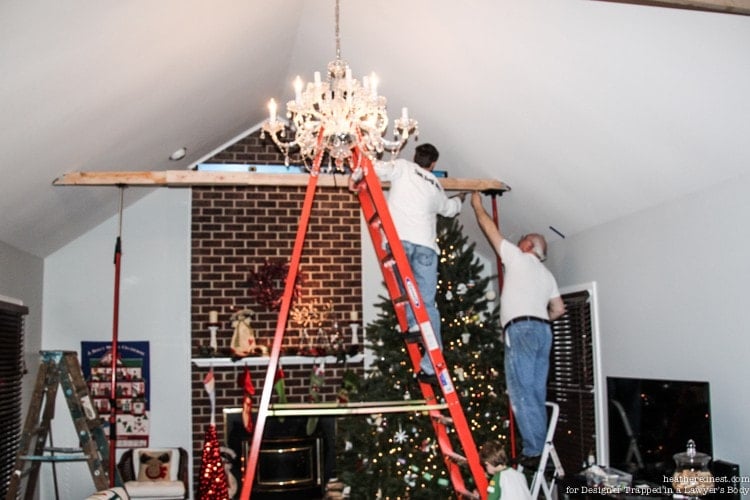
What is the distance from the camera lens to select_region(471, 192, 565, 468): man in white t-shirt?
5559 mm

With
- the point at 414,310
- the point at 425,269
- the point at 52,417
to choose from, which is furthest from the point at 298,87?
the point at 52,417

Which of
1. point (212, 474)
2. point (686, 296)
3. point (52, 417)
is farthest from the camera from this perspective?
point (212, 474)

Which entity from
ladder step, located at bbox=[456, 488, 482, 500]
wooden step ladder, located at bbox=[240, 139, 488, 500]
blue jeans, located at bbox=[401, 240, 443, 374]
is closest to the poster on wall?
wooden step ladder, located at bbox=[240, 139, 488, 500]

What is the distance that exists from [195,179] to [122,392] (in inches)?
111

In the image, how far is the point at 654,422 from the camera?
4.75 m

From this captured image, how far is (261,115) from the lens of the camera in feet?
24.9

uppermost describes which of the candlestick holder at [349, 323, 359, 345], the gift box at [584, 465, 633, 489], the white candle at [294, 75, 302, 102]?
the white candle at [294, 75, 302, 102]

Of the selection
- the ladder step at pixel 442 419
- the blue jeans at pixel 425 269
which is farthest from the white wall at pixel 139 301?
the blue jeans at pixel 425 269

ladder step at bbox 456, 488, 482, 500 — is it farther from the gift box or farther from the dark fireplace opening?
the dark fireplace opening

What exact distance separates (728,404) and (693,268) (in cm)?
79

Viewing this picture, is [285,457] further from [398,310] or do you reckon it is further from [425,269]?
[425,269]

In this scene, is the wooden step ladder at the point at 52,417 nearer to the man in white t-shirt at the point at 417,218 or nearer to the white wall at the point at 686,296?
the man in white t-shirt at the point at 417,218

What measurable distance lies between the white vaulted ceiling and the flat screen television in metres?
1.15

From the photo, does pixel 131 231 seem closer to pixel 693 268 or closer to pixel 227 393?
pixel 227 393
